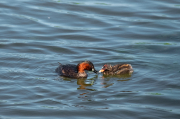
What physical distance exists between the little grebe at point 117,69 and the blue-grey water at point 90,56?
0.16 metres

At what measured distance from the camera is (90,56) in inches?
420

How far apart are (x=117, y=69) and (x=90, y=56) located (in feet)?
4.69

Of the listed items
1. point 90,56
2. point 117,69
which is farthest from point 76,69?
point 90,56

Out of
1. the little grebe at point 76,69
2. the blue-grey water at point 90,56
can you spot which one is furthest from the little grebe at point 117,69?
the little grebe at point 76,69

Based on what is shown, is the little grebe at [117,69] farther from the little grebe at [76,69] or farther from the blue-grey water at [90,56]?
the little grebe at [76,69]

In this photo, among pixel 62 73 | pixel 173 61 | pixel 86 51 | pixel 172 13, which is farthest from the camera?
pixel 172 13

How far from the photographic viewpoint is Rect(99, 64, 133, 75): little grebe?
9305 millimetres

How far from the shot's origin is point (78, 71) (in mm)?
9406

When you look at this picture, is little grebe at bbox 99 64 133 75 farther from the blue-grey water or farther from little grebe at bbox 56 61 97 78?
little grebe at bbox 56 61 97 78

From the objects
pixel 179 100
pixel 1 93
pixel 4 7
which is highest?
pixel 4 7

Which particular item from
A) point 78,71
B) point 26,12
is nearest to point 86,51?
point 78,71

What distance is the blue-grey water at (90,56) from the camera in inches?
295

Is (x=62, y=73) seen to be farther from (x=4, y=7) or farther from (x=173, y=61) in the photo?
(x=4, y=7)

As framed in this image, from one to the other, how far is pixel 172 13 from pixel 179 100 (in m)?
8.31
